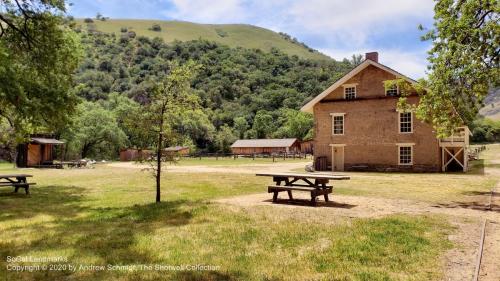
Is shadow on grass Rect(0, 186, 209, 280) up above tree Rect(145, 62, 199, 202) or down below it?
below

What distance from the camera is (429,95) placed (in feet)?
49.8

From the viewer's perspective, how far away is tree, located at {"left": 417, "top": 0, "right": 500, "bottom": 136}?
12977 millimetres

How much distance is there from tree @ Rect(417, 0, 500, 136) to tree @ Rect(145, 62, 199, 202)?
29.8 ft

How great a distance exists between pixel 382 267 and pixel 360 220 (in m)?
3.64

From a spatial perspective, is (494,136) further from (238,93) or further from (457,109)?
(457,109)

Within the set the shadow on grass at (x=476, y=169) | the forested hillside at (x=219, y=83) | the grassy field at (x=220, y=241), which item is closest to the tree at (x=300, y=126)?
the forested hillside at (x=219, y=83)

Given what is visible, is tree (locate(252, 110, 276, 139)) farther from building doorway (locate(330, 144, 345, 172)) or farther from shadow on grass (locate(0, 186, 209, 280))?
shadow on grass (locate(0, 186, 209, 280))

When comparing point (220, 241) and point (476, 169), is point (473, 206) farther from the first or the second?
point (476, 169)

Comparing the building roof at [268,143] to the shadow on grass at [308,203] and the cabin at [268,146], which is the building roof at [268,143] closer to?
the cabin at [268,146]

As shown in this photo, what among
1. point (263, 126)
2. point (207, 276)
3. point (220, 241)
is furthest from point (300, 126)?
point (207, 276)

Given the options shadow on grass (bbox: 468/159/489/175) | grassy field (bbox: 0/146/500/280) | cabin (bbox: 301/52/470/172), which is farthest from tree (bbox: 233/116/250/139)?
grassy field (bbox: 0/146/500/280)

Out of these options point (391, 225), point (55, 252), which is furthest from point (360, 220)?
point (55, 252)

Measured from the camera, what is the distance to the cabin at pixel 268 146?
271 feet

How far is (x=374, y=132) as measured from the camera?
31.8m
